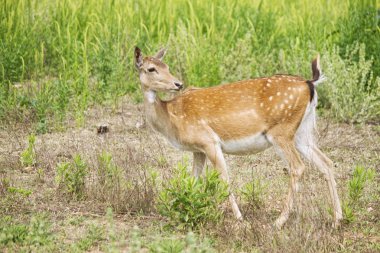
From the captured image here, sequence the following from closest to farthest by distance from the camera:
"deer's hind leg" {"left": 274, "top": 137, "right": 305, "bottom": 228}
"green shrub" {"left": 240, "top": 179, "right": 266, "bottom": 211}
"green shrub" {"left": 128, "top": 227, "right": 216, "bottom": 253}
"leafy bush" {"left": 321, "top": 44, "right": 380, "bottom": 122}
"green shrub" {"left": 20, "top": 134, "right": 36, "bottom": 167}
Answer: "green shrub" {"left": 128, "top": 227, "right": 216, "bottom": 253} < "green shrub" {"left": 240, "top": 179, "right": 266, "bottom": 211} < "deer's hind leg" {"left": 274, "top": 137, "right": 305, "bottom": 228} < "green shrub" {"left": 20, "top": 134, "right": 36, "bottom": 167} < "leafy bush" {"left": 321, "top": 44, "right": 380, "bottom": 122}

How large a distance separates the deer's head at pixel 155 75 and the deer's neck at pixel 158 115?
0.33ft

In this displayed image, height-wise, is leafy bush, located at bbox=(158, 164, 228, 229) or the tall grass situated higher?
leafy bush, located at bbox=(158, 164, 228, 229)

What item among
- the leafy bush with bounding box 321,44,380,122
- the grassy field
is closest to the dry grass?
the grassy field

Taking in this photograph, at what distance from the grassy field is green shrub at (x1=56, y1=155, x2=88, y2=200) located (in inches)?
0.5

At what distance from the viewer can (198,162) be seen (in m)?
8.12

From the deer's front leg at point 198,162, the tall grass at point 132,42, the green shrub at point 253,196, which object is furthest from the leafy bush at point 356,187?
the tall grass at point 132,42

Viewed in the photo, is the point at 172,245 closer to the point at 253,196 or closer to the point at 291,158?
the point at 253,196

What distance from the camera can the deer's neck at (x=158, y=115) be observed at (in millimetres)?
8047

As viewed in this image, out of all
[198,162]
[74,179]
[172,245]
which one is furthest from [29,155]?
[172,245]

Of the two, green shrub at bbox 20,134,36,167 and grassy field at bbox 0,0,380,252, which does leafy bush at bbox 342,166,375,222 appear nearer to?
grassy field at bbox 0,0,380,252

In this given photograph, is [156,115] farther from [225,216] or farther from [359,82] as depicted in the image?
[359,82]

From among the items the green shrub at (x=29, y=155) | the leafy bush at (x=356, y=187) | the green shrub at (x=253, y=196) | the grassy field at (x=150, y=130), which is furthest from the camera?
the green shrub at (x=29, y=155)

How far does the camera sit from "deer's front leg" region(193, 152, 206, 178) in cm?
808

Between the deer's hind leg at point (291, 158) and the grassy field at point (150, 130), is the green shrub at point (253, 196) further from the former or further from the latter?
the deer's hind leg at point (291, 158)
